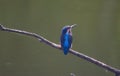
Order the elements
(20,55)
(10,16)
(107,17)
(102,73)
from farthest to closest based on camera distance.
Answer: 1. (107,17)
2. (10,16)
3. (20,55)
4. (102,73)

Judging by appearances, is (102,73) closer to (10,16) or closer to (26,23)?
(26,23)

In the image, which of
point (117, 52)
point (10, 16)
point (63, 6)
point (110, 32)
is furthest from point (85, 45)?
point (63, 6)

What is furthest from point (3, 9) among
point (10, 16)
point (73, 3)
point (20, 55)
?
point (20, 55)

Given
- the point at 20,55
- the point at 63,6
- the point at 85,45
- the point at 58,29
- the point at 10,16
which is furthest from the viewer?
the point at 63,6

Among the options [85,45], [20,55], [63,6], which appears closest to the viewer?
[20,55]

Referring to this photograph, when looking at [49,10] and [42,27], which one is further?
[49,10]

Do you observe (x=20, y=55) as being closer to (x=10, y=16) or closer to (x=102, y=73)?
(x=102, y=73)
